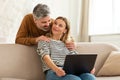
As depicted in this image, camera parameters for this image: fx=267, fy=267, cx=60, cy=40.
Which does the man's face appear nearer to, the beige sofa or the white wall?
the beige sofa

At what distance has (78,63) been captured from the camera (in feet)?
6.68

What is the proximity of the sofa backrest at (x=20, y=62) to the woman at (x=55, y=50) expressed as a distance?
0.17 metres

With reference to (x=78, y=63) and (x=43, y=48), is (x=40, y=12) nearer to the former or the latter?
(x=43, y=48)

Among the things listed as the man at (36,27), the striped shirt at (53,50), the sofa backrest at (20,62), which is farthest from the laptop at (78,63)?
the sofa backrest at (20,62)

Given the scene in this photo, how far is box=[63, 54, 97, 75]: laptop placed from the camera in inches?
78.4

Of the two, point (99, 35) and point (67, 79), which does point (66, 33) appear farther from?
point (99, 35)

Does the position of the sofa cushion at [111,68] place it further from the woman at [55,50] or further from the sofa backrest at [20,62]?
the sofa backrest at [20,62]

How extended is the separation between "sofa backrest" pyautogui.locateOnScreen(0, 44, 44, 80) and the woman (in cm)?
17

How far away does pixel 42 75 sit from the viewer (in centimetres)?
247

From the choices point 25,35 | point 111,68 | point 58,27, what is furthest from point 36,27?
point 111,68

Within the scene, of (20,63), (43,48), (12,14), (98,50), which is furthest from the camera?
(12,14)

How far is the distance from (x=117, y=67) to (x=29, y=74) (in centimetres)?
86

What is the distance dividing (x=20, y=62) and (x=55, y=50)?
1.15 feet

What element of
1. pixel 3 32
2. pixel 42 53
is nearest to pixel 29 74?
pixel 42 53
